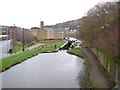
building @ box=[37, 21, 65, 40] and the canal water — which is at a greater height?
building @ box=[37, 21, 65, 40]

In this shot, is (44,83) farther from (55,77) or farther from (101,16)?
(101,16)

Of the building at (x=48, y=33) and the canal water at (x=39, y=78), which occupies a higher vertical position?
the building at (x=48, y=33)

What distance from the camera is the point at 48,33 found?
11100cm

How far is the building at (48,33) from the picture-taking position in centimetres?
9731

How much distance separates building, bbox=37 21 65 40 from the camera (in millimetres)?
97312

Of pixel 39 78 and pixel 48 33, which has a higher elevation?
pixel 48 33

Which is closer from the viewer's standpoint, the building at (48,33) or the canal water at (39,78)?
the canal water at (39,78)

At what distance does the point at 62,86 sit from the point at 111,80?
352 centimetres

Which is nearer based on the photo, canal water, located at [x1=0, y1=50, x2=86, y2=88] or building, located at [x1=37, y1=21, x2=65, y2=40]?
canal water, located at [x1=0, y1=50, x2=86, y2=88]

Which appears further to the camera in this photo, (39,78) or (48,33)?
(48,33)

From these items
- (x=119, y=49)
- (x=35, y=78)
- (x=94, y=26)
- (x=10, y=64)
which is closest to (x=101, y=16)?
(x=94, y=26)

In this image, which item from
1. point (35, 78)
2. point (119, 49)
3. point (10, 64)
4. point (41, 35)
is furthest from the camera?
point (41, 35)

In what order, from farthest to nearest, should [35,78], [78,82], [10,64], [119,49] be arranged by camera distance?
1. [10,64]
2. [35,78]
3. [78,82]
4. [119,49]

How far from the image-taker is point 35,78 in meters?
22.2
